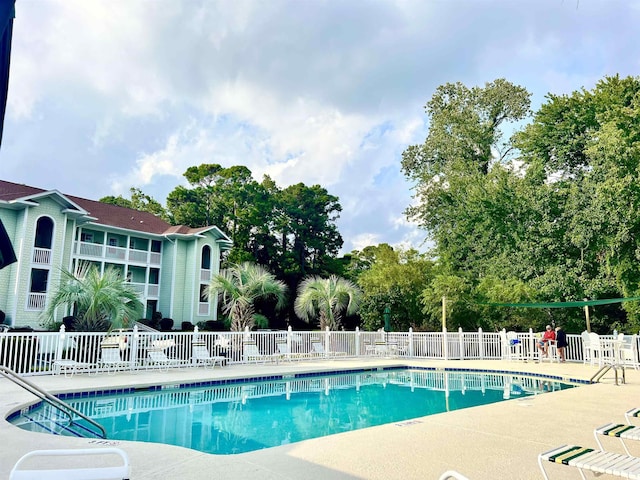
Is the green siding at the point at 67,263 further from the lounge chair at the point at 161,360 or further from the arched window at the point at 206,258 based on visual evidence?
the lounge chair at the point at 161,360

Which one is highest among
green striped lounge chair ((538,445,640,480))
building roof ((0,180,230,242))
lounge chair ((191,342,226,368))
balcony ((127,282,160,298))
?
building roof ((0,180,230,242))

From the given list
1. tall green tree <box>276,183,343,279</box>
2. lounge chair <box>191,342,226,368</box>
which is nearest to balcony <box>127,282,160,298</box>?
tall green tree <box>276,183,343,279</box>

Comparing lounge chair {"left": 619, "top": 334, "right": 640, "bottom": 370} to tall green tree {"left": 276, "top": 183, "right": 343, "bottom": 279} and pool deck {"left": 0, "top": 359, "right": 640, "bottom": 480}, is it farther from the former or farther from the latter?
tall green tree {"left": 276, "top": 183, "right": 343, "bottom": 279}

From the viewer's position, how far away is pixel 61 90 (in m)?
14.7

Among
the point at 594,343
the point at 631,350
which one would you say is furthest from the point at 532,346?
the point at 631,350

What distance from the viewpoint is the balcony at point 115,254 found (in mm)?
23578

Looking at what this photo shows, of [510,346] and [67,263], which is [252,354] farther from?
[67,263]

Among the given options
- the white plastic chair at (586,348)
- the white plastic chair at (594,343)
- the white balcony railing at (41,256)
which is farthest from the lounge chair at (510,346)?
the white balcony railing at (41,256)

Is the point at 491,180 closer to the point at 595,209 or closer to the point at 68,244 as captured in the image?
the point at 595,209

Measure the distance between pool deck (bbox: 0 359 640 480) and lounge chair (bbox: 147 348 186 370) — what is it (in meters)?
4.43

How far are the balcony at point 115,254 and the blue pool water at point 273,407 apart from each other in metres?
15.2

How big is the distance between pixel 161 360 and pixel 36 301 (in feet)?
36.9

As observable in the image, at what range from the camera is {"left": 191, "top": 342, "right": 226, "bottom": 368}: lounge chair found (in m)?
13.7

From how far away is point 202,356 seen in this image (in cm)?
1378
